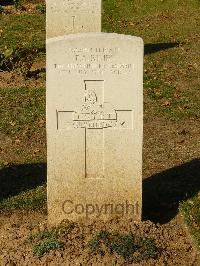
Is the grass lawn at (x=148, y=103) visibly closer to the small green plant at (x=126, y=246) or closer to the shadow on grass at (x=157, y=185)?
the shadow on grass at (x=157, y=185)

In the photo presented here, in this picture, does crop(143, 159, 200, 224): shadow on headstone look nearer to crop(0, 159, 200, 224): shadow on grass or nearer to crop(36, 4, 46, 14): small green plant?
crop(0, 159, 200, 224): shadow on grass

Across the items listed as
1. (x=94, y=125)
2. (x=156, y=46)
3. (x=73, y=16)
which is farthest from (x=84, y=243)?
(x=156, y=46)

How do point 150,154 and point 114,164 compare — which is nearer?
point 114,164

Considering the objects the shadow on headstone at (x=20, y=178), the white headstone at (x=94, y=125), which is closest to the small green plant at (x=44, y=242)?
the white headstone at (x=94, y=125)

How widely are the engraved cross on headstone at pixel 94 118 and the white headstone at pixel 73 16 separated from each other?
586 cm

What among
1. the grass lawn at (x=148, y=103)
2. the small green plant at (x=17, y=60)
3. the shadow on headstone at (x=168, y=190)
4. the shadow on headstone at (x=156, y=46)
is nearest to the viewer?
the shadow on headstone at (x=168, y=190)

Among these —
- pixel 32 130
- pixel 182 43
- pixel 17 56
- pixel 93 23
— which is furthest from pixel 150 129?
pixel 182 43

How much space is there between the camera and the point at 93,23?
11516 mm

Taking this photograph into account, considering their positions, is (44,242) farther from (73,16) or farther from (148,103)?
(73,16)

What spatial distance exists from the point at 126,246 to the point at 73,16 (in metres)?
7.00

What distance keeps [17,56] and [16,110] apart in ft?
7.24

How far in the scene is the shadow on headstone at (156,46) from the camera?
47.5 ft

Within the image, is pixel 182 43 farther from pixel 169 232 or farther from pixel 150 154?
pixel 169 232

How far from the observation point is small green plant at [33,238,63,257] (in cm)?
557
